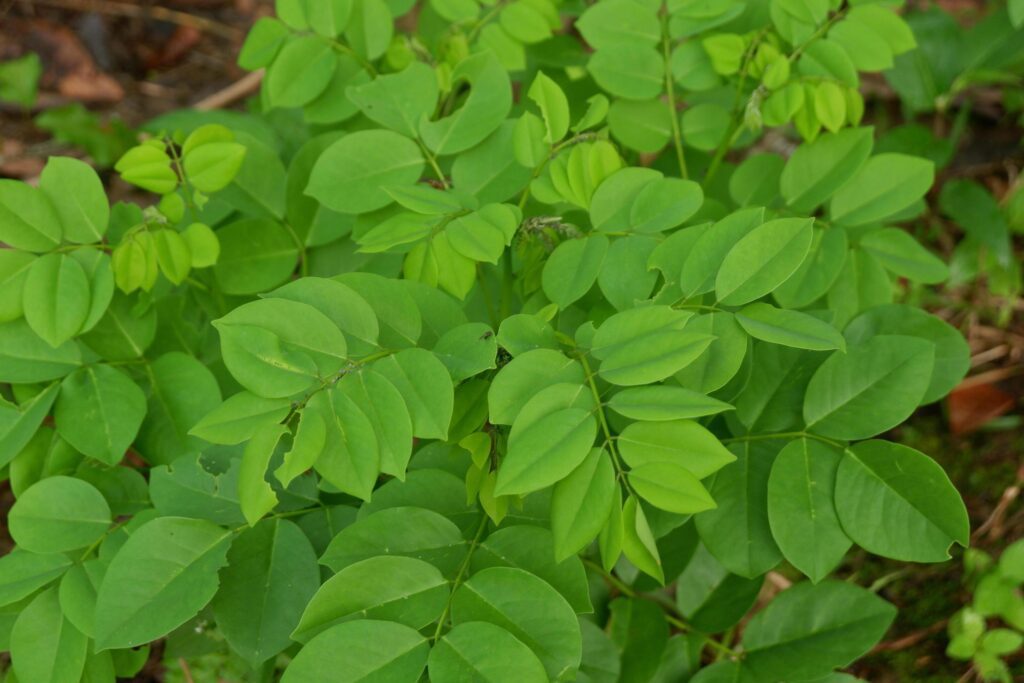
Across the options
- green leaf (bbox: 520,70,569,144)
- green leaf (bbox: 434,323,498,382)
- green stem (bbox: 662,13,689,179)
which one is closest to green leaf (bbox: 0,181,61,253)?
green leaf (bbox: 434,323,498,382)

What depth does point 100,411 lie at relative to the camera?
1556 millimetres

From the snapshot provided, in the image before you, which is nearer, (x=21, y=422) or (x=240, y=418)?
(x=240, y=418)

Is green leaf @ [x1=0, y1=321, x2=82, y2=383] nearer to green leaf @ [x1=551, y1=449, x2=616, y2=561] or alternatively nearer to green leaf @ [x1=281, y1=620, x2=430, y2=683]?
green leaf @ [x1=281, y1=620, x2=430, y2=683]

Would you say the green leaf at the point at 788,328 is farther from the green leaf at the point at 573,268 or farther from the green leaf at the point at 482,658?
the green leaf at the point at 482,658

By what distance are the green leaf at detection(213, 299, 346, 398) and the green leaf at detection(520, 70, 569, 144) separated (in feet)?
1.79

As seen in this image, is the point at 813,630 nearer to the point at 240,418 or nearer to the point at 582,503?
the point at 582,503

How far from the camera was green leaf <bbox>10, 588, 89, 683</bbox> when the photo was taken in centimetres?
138

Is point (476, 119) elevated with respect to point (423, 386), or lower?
elevated

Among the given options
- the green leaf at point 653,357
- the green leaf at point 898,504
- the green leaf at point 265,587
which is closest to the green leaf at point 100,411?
the green leaf at point 265,587

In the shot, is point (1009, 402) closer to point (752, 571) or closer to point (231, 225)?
point (752, 571)

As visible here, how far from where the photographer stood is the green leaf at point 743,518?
57.6 inches

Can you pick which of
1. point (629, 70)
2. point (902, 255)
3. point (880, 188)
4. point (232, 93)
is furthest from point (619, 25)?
point (232, 93)

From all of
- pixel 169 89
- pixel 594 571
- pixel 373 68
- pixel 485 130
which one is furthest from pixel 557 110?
pixel 169 89

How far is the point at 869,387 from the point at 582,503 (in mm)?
602
